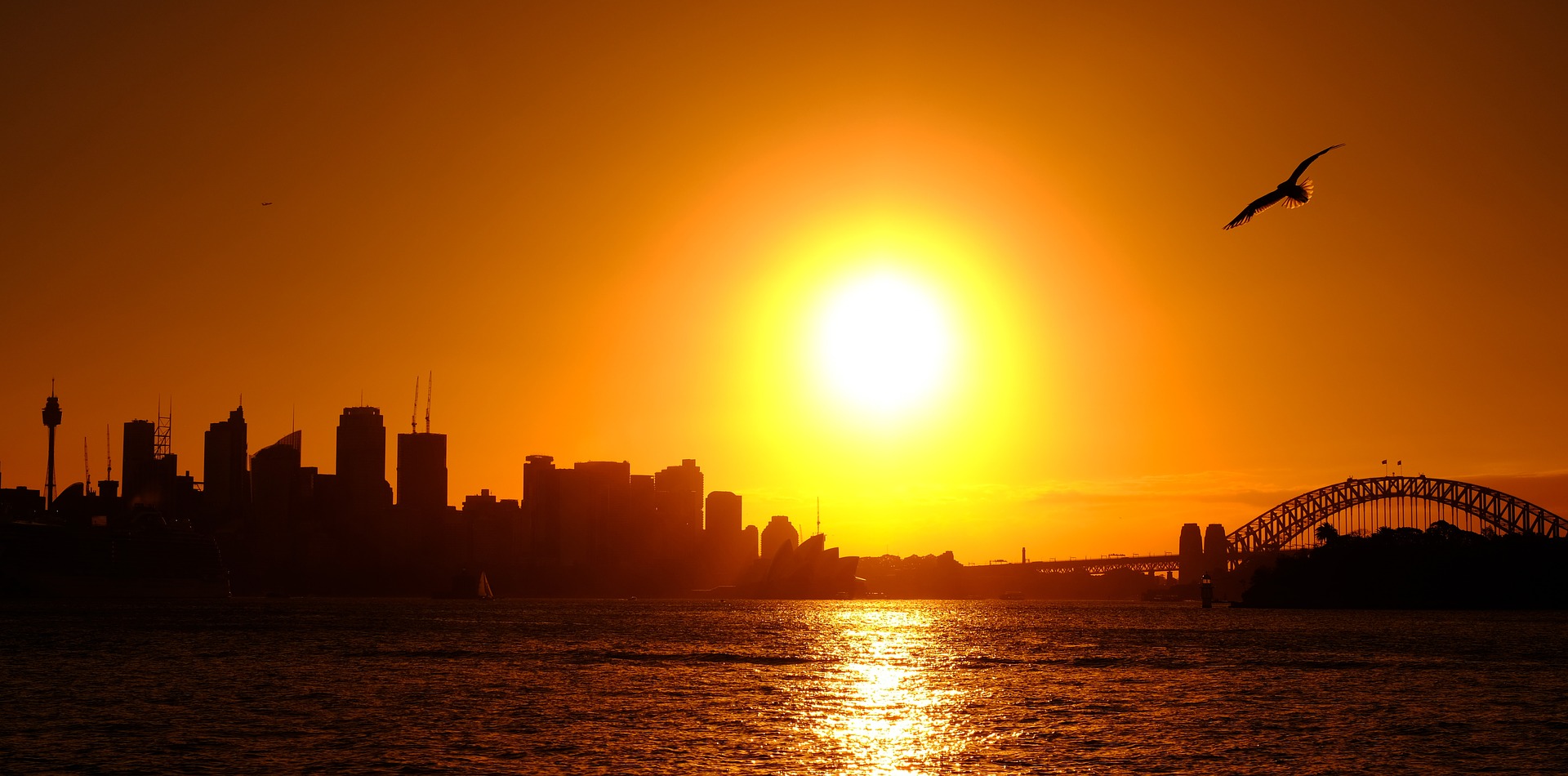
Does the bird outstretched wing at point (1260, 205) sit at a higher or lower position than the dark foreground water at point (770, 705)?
higher

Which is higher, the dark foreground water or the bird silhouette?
the bird silhouette

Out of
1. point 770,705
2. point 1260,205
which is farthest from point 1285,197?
point 770,705

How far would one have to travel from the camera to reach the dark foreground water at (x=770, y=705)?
140ft

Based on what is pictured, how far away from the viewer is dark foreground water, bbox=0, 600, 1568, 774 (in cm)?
4266

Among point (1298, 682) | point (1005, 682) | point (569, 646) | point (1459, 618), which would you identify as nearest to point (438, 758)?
point (1005, 682)

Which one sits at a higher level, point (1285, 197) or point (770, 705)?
point (1285, 197)

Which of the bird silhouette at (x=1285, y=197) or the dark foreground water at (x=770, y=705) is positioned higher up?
the bird silhouette at (x=1285, y=197)

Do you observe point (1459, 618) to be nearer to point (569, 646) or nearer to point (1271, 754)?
point (569, 646)

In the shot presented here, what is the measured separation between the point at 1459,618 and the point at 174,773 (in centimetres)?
16352

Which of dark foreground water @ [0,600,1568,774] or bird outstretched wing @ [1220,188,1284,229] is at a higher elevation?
bird outstretched wing @ [1220,188,1284,229]

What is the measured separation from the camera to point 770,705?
192ft

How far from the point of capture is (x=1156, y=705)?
59.2 metres

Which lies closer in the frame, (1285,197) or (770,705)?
(1285,197)

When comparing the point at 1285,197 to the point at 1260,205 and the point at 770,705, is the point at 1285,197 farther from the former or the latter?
the point at 770,705
